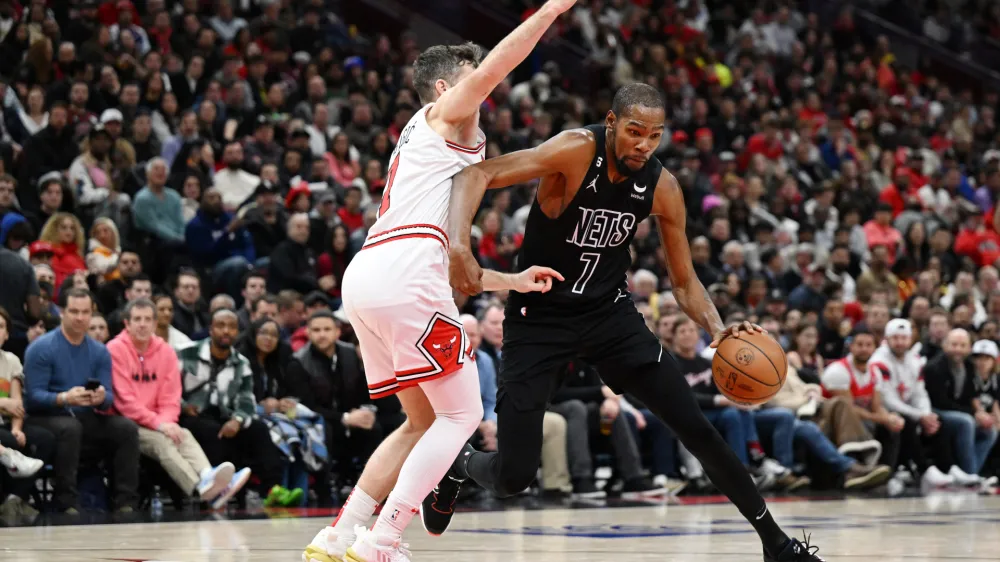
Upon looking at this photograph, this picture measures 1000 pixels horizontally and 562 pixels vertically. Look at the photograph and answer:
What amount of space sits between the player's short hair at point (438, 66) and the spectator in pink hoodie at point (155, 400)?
14.6 feet

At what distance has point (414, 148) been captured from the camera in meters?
5.36

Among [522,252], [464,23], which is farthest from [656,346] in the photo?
[464,23]

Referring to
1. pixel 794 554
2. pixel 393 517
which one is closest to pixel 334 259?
pixel 393 517

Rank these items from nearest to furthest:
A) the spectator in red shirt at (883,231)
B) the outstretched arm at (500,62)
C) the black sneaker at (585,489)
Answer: the outstretched arm at (500,62)
the black sneaker at (585,489)
the spectator in red shirt at (883,231)

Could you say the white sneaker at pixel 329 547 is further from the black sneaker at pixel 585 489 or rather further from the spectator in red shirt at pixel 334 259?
the spectator in red shirt at pixel 334 259

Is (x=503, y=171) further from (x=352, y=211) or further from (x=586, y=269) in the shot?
(x=352, y=211)

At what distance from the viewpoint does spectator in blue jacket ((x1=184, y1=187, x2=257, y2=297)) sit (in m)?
12.3

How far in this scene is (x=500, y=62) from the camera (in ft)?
16.5

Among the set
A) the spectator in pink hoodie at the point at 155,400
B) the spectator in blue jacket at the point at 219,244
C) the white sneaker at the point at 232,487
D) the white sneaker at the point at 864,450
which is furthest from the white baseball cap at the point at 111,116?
the white sneaker at the point at 864,450

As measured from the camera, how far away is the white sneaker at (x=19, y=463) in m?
8.59

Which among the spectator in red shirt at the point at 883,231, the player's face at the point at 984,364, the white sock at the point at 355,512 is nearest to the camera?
the white sock at the point at 355,512

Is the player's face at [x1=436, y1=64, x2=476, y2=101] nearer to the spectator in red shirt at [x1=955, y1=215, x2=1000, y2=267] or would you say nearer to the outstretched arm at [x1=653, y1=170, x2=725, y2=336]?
the outstretched arm at [x1=653, y1=170, x2=725, y2=336]

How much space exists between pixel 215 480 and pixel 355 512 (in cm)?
396

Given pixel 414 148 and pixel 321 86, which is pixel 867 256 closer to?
Answer: pixel 321 86
